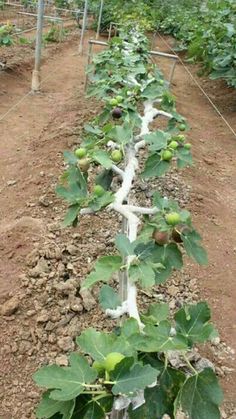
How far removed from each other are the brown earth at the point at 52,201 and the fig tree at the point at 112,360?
1.04m

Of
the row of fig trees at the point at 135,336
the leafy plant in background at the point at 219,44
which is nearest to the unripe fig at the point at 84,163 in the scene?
the row of fig trees at the point at 135,336

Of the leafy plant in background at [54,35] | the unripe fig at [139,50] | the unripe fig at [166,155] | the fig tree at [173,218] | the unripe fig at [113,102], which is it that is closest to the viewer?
the fig tree at [173,218]

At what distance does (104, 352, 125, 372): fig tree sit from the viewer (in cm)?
105

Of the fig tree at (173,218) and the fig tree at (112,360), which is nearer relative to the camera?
Result: the fig tree at (112,360)

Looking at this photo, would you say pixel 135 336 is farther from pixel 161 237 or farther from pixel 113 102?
pixel 113 102

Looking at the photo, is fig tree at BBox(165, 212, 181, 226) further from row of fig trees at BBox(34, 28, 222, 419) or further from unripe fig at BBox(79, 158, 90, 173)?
unripe fig at BBox(79, 158, 90, 173)

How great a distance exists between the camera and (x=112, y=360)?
1064 millimetres

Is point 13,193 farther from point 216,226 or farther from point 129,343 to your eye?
point 129,343

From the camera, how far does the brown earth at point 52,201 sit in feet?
7.14

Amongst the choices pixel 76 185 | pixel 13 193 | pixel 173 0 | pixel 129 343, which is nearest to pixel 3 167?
pixel 13 193

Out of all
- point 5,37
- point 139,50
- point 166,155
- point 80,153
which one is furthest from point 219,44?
point 80,153

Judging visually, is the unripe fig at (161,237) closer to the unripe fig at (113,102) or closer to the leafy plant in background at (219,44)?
the unripe fig at (113,102)

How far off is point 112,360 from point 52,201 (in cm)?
238

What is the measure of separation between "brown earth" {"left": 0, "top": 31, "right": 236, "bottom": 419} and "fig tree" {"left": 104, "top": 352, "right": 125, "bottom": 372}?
1040mm
